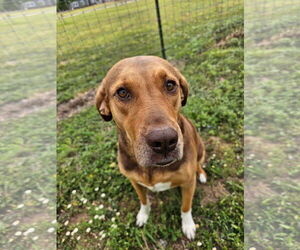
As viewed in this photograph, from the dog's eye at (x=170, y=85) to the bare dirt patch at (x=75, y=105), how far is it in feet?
14.2

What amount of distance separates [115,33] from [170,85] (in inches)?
266

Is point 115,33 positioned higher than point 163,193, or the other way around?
point 115,33

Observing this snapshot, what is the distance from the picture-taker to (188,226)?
295 cm

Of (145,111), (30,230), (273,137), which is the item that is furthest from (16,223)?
(273,137)

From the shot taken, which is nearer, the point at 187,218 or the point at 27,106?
the point at 187,218

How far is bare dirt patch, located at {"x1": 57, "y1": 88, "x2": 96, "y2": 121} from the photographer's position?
238 inches

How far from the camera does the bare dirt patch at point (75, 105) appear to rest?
604cm

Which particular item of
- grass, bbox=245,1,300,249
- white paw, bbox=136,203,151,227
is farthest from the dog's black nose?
grass, bbox=245,1,300,249

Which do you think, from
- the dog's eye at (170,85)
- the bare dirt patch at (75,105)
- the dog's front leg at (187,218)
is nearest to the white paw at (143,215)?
the dog's front leg at (187,218)

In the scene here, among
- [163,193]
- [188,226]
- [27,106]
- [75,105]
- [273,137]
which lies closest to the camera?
[188,226]

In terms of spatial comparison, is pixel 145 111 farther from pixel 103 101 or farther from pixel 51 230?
pixel 51 230

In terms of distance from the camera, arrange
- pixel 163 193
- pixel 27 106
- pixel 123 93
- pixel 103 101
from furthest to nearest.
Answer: pixel 27 106, pixel 163 193, pixel 103 101, pixel 123 93

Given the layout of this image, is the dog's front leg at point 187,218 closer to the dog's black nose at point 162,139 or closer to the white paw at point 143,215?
the white paw at point 143,215

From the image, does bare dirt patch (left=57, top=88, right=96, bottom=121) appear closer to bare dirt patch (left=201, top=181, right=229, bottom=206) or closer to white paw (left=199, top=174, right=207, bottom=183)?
white paw (left=199, top=174, right=207, bottom=183)
